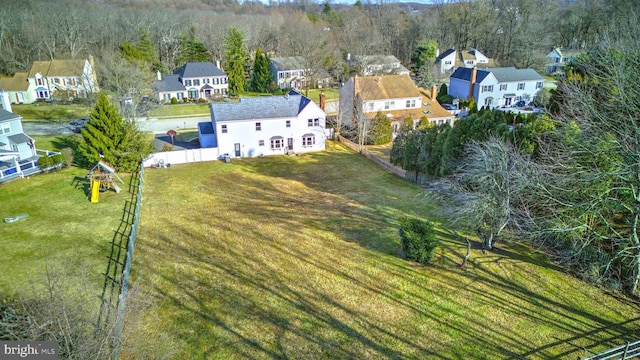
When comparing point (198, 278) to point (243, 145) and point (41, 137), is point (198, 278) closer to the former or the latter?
point (243, 145)

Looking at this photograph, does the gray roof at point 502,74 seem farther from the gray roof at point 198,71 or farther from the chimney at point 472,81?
the gray roof at point 198,71

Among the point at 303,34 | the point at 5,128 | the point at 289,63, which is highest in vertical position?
the point at 303,34

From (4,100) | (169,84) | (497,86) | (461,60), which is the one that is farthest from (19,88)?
(461,60)

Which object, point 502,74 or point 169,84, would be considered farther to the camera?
point 169,84

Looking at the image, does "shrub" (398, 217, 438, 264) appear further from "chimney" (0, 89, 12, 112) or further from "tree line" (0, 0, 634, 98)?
"tree line" (0, 0, 634, 98)

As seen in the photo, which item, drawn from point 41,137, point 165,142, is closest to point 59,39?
point 41,137

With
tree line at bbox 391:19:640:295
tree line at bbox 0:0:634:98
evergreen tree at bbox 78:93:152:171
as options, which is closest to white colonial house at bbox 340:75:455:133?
tree line at bbox 0:0:634:98

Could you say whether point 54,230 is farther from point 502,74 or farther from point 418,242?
point 502,74

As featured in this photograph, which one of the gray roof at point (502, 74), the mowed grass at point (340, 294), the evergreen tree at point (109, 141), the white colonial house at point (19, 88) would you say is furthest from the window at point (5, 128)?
the gray roof at point (502, 74)
